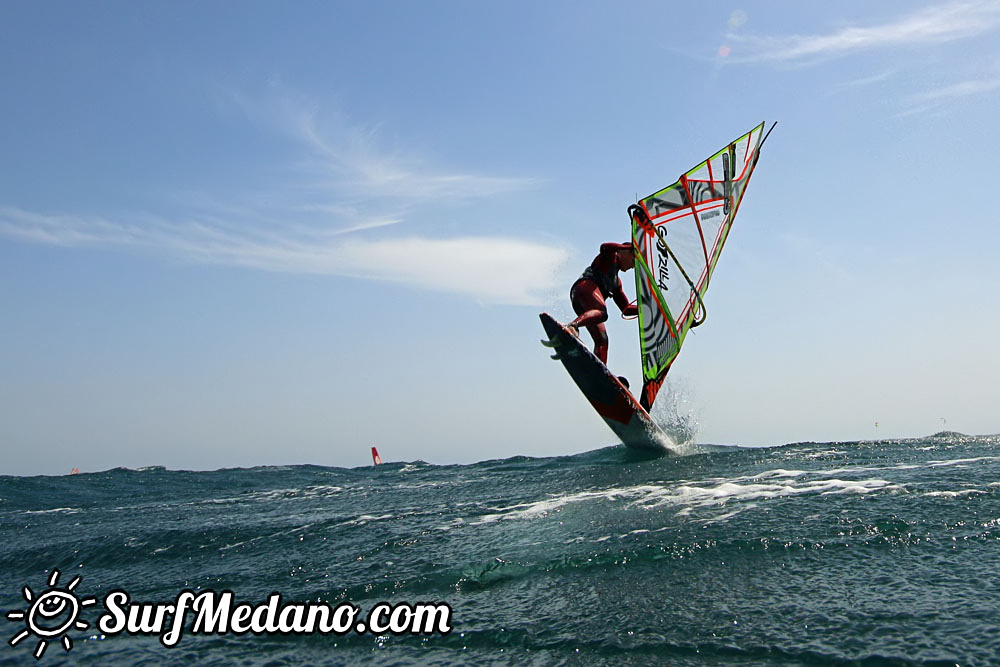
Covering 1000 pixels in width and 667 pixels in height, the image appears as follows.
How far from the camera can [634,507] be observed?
30.6 feet

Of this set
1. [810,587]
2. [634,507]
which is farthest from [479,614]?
[634,507]

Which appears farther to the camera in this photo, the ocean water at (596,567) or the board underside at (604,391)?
the board underside at (604,391)

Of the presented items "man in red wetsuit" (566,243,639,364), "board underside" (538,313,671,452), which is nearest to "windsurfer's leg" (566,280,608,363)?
"man in red wetsuit" (566,243,639,364)

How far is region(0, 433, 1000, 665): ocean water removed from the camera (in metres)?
4.68

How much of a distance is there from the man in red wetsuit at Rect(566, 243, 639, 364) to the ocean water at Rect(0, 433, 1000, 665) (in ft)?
14.2

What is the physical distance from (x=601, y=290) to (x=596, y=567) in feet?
35.9
